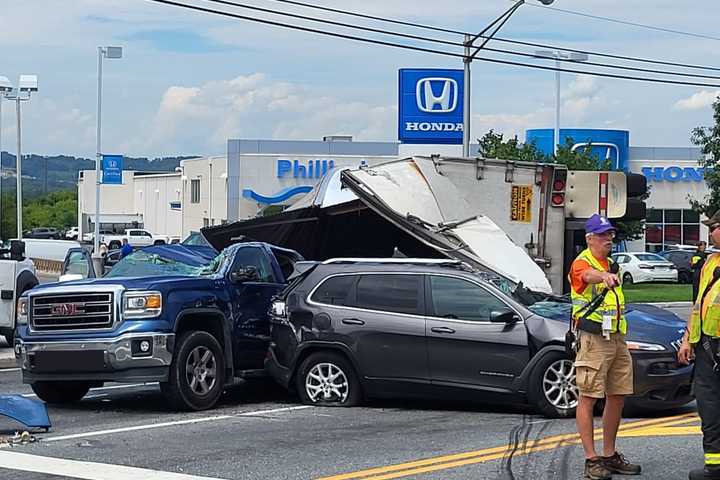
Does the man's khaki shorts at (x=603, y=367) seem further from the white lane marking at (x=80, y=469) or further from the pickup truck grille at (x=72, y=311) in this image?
the pickup truck grille at (x=72, y=311)

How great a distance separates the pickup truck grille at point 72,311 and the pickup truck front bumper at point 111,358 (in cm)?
21

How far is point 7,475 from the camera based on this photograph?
27.8 feet

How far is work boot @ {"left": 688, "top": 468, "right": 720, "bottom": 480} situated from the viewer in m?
7.89

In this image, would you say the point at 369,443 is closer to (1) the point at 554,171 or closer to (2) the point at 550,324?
(2) the point at 550,324

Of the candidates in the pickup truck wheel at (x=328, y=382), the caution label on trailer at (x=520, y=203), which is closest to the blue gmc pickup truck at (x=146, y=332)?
the pickup truck wheel at (x=328, y=382)

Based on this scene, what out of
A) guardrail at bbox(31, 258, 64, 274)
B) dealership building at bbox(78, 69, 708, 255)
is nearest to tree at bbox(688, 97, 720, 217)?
dealership building at bbox(78, 69, 708, 255)

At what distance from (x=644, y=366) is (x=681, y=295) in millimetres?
26955

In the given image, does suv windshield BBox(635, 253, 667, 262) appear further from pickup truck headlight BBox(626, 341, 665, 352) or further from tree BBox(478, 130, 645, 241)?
pickup truck headlight BBox(626, 341, 665, 352)

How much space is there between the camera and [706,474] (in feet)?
26.0

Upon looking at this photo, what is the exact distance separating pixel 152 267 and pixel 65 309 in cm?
143

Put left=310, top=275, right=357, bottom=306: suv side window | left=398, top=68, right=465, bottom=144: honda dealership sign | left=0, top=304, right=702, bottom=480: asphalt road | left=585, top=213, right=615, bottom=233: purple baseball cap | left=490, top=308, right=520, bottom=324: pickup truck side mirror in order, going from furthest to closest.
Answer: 1. left=398, top=68, right=465, bottom=144: honda dealership sign
2. left=310, top=275, right=357, bottom=306: suv side window
3. left=490, top=308, right=520, bottom=324: pickup truck side mirror
4. left=0, top=304, right=702, bottom=480: asphalt road
5. left=585, top=213, right=615, bottom=233: purple baseball cap

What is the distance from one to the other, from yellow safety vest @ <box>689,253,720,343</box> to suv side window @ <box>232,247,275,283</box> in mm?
6331

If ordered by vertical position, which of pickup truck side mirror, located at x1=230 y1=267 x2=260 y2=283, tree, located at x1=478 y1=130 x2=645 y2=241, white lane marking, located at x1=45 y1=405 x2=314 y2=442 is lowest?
white lane marking, located at x1=45 y1=405 x2=314 y2=442

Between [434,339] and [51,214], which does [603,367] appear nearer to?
[434,339]
